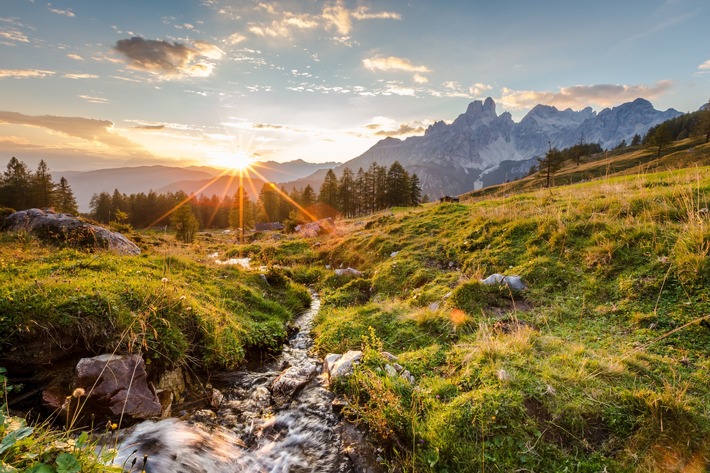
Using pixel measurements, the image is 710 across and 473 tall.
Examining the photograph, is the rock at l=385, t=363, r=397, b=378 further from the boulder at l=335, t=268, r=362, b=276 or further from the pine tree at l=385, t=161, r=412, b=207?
the pine tree at l=385, t=161, r=412, b=207

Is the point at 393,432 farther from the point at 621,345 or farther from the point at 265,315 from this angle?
the point at 265,315

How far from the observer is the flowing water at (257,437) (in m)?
4.74

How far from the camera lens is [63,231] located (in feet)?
50.1

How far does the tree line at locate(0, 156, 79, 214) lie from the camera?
66.9 meters

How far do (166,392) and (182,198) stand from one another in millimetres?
113225

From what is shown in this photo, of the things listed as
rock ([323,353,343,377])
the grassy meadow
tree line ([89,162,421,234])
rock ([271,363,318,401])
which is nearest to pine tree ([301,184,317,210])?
tree line ([89,162,421,234])

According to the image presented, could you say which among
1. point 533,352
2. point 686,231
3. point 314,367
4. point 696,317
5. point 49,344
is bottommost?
point 314,367

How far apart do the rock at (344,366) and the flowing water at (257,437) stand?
313mm

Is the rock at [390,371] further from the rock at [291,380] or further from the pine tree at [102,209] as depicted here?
the pine tree at [102,209]

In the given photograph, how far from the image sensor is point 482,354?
5.83 m

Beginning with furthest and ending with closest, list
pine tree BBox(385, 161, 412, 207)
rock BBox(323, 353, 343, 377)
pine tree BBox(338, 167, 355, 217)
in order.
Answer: pine tree BBox(338, 167, 355, 217) < pine tree BBox(385, 161, 412, 207) < rock BBox(323, 353, 343, 377)

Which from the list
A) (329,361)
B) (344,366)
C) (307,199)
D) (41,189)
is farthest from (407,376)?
(41,189)

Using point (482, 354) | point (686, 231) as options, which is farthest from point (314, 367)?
point (686, 231)

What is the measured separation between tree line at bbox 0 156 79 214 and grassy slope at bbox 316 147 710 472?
3327 inches
